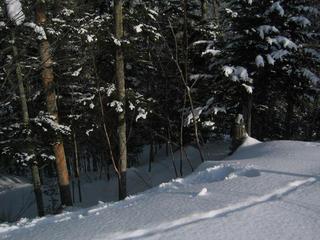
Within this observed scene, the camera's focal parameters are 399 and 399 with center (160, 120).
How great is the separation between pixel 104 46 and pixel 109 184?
942 centimetres

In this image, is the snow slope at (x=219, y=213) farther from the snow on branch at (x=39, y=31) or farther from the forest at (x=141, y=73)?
the snow on branch at (x=39, y=31)

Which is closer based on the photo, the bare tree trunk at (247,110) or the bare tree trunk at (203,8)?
the bare tree trunk at (247,110)

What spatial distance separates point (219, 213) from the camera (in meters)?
4.37

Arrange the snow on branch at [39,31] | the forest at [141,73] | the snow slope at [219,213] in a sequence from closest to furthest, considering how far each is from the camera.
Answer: the snow slope at [219,213], the snow on branch at [39,31], the forest at [141,73]

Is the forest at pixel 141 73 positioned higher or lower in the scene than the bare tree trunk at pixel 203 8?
lower

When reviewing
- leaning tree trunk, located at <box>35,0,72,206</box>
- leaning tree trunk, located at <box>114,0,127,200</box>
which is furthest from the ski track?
leaning tree trunk, located at <box>35,0,72,206</box>

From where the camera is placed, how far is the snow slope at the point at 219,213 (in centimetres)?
390

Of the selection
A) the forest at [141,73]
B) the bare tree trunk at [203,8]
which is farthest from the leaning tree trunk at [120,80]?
the bare tree trunk at [203,8]

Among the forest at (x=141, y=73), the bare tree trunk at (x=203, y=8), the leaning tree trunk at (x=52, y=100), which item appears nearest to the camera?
the leaning tree trunk at (x=52, y=100)

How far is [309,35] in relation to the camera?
14.8 metres

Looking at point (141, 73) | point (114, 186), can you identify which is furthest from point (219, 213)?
point (141, 73)

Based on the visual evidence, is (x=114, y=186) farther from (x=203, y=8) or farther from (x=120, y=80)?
(x=203, y=8)

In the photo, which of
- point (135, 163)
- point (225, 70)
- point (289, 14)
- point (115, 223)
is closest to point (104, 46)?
point (225, 70)

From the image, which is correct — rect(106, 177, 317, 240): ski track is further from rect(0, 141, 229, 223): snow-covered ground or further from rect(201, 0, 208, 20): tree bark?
rect(201, 0, 208, 20): tree bark
